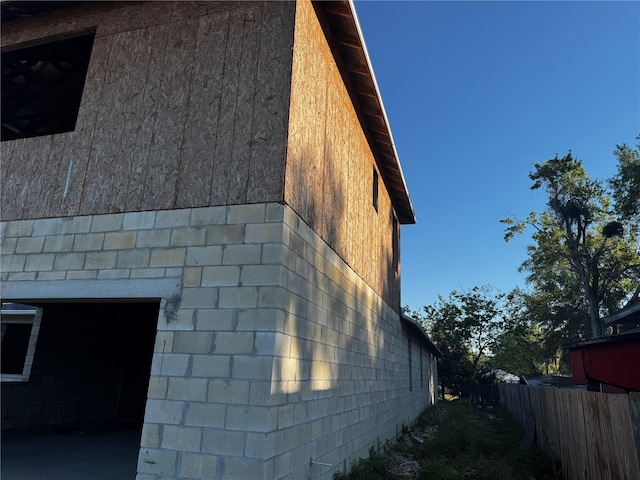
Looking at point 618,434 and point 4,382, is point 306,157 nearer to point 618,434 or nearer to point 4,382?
point 618,434

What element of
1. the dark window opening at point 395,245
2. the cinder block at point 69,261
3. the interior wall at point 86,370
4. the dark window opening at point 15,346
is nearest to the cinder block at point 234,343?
the cinder block at point 69,261

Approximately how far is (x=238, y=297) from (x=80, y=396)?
8677 millimetres

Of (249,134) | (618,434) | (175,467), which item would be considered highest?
(249,134)

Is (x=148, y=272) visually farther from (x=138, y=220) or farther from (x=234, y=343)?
(x=234, y=343)

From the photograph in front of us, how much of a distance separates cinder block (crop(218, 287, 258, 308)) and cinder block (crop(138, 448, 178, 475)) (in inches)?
65.7

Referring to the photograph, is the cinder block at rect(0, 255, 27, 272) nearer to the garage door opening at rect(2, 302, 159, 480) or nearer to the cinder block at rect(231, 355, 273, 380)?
the garage door opening at rect(2, 302, 159, 480)

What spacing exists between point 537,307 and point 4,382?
3767cm

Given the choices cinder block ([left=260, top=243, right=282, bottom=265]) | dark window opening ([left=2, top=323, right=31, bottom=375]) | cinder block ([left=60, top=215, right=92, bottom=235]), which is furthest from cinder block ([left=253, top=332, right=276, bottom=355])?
dark window opening ([left=2, top=323, right=31, bottom=375])

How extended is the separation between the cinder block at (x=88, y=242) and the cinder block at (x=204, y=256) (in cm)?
137

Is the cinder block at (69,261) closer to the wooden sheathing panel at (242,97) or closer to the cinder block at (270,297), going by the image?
the wooden sheathing panel at (242,97)

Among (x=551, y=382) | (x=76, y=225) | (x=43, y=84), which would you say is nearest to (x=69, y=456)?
(x=76, y=225)

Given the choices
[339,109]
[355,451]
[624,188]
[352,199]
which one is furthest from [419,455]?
[624,188]

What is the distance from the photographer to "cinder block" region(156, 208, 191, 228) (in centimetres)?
544

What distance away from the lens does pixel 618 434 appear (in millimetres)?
5445
